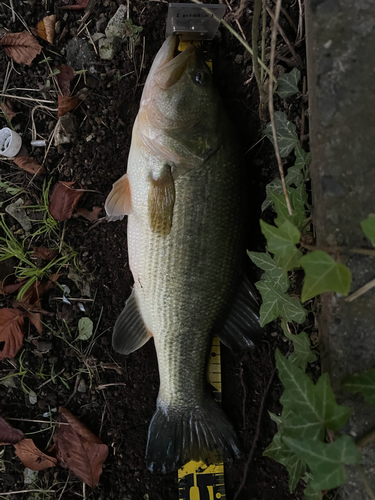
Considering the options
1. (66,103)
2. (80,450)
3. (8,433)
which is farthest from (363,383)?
(66,103)

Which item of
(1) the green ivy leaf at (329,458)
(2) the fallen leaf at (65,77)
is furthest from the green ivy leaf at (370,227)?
(2) the fallen leaf at (65,77)

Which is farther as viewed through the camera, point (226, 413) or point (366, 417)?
point (226, 413)

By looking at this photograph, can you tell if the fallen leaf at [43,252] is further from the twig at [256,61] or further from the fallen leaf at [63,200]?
the twig at [256,61]

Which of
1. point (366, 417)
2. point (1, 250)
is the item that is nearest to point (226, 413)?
point (366, 417)

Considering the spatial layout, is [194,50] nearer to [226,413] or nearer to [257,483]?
[226,413]

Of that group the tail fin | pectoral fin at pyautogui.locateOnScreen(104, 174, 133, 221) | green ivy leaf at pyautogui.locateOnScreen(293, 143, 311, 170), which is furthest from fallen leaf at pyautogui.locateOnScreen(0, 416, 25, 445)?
green ivy leaf at pyautogui.locateOnScreen(293, 143, 311, 170)

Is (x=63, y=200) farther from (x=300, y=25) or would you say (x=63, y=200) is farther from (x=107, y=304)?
(x=300, y=25)
